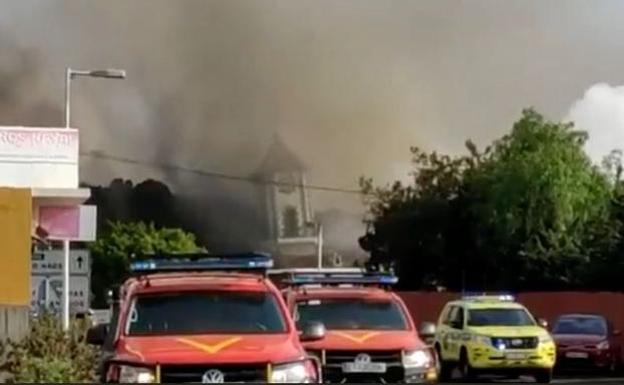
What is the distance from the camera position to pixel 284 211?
10381 cm

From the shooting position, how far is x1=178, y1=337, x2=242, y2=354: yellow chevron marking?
40.7 feet

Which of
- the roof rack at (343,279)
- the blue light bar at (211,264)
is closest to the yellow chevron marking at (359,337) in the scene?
the blue light bar at (211,264)

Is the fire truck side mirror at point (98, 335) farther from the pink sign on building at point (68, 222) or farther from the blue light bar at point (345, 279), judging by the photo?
the pink sign on building at point (68, 222)

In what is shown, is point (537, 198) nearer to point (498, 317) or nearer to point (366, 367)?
point (498, 317)

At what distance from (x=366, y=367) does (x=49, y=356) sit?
5162mm

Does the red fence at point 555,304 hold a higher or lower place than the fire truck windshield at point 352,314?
higher

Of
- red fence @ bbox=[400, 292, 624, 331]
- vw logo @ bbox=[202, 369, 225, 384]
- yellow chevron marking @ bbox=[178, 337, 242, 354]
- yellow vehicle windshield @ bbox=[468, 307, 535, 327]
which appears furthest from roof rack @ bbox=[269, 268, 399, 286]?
red fence @ bbox=[400, 292, 624, 331]

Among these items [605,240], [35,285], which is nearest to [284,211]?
[605,240]

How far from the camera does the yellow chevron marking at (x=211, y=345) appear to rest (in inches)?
488

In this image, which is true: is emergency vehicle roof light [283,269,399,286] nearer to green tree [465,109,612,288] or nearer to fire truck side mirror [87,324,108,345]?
fire truck side mirror [87,324,108,345]

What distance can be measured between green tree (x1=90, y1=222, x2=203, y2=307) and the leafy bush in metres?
62.2

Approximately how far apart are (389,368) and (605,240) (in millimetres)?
41468

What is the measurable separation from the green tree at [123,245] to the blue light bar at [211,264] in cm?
6809

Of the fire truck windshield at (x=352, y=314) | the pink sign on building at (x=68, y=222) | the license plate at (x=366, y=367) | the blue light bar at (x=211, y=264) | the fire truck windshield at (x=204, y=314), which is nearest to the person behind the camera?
the fire truck windshield at (x=204, y=314)
